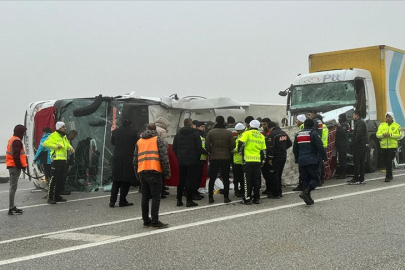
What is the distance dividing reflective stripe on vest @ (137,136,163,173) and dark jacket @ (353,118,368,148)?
6632 mm

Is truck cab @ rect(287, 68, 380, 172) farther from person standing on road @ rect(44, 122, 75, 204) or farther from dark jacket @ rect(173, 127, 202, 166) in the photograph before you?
person standing on road @ rect(44, 122, 75, 204)

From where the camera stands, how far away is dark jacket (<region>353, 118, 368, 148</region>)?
1399 cm

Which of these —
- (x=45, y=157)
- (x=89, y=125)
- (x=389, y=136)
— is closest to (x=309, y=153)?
(x=389, y=136)

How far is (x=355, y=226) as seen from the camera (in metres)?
8.34

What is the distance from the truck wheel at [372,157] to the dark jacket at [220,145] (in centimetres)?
640

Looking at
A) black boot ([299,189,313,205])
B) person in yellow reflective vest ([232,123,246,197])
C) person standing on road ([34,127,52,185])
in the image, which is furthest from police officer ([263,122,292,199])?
person standing on road ([34,127,52,185])

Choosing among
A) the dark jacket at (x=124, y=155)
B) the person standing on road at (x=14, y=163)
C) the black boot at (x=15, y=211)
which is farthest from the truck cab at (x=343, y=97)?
the black boot at (x=15, y=211)

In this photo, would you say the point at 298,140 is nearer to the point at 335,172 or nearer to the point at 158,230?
the point at 158,230

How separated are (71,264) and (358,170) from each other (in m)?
8.91

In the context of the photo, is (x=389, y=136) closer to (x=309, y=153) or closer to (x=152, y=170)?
(x=309, y=153)

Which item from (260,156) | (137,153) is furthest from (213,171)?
(137,153)

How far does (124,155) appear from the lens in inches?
465

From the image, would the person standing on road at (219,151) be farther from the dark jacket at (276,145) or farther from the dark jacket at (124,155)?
the dark jacket at (124,155)

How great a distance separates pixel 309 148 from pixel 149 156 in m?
3.36
